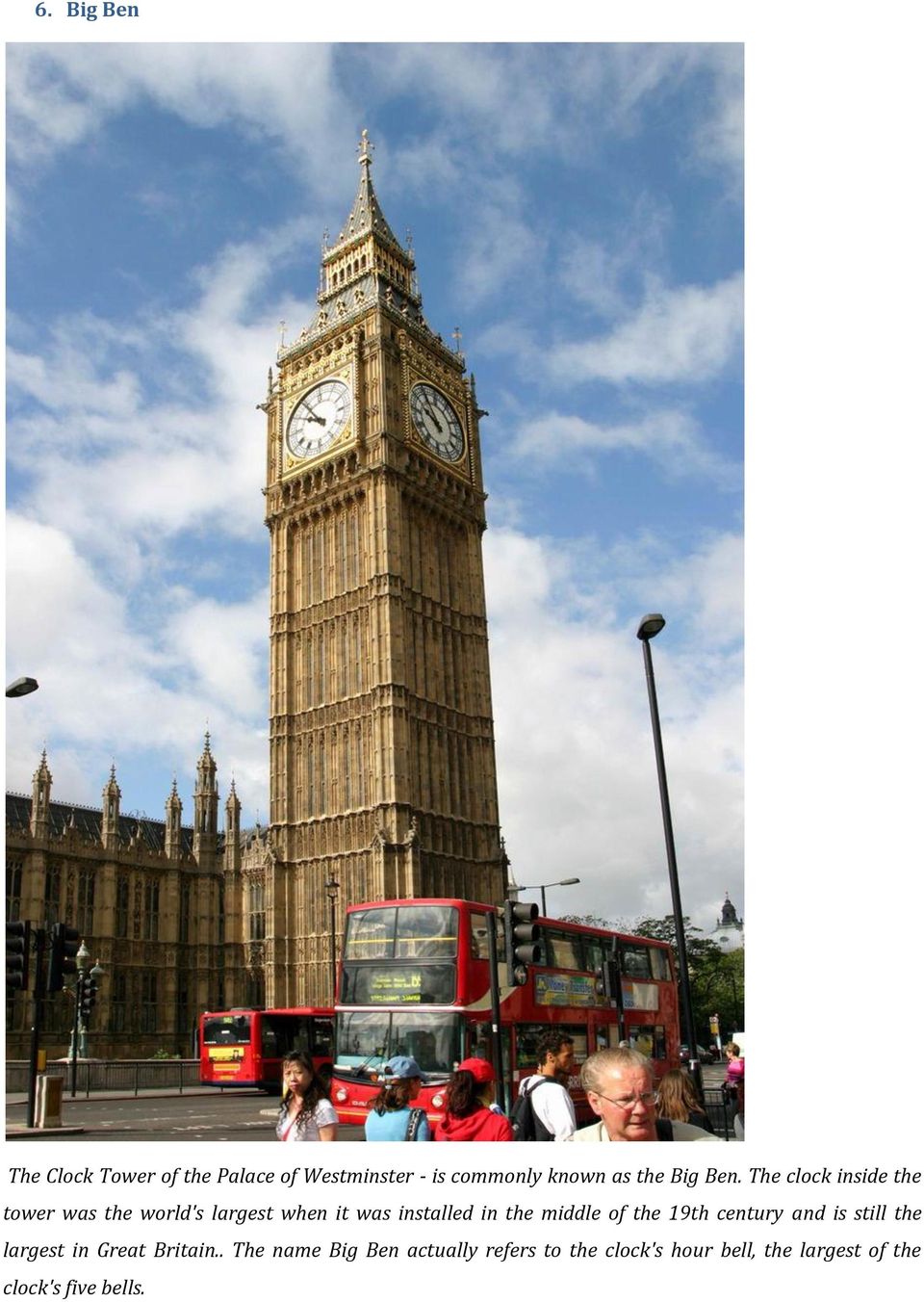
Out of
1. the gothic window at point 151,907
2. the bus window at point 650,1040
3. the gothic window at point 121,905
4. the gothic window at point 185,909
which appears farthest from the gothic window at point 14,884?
the bus window at point 650,1040

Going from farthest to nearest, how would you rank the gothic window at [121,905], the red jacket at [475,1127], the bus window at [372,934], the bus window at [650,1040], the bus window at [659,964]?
the gothic window at [121,905], the bus window at [659,964], the bus window at [650,1040], the bus window at [372,934], the red jacket at [475,1127]

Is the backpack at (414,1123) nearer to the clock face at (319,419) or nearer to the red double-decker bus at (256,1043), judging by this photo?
the red double-decker bus at (256,1043)

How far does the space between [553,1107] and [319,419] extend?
55.3m

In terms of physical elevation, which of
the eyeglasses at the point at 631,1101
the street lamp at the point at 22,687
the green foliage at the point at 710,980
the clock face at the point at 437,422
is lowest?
the green foliage at the point at 710,980

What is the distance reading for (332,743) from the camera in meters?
54.2

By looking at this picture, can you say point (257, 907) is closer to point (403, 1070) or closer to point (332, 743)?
point (332, 743)

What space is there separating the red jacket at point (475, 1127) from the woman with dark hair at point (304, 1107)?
0.70 metres

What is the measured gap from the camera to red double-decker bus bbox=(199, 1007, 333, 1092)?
108 feet

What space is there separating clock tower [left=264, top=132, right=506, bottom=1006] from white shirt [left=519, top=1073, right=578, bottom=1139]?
4132cm

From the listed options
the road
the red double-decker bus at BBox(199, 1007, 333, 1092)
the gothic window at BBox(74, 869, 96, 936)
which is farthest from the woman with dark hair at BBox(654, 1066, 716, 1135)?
the gothic window at BBox(74, 869, 96, 936)

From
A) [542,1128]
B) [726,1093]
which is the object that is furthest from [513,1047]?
[542,1128]

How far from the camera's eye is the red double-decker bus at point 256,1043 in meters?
32.9

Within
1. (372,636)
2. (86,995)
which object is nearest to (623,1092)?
(86,995)
